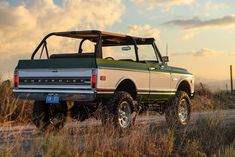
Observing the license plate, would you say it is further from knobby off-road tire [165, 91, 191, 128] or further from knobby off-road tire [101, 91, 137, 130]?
knobby off-road tire [165, 91, 191, 128]

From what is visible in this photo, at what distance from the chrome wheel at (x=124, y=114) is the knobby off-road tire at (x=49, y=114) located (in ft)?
4.57

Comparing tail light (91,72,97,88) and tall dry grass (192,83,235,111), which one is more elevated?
tail light (91,72,97,88)

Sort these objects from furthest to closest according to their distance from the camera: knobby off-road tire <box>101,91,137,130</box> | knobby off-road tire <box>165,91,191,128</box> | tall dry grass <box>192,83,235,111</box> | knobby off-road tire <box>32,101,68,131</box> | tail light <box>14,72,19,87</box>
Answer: tall dry grass <box>192,83,235,111</box>, knobby off-road tire <box>165,91,191,128</box>, knobby off-road tire <box>32,101,68,131</box>, tail light <box>14,72,19,87</box>, knobby off-road tire <box>101,91,137,130</box>

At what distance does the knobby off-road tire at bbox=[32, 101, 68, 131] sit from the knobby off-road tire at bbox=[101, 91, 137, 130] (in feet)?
4.56

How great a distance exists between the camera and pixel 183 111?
51.2 feet

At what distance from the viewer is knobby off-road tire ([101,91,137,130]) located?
12.1 meters

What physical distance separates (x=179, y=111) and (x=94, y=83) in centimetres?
416

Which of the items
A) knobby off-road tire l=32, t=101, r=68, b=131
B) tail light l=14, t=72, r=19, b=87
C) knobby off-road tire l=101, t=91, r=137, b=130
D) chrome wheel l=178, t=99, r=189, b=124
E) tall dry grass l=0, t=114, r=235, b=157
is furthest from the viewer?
chrome wheel l=178, t=99, r=189, b=124

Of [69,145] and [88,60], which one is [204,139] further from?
[69,145]

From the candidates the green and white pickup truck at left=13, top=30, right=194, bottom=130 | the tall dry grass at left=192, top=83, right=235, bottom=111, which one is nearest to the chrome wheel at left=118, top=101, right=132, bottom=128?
the green and white pickup truck at left=13, top=30, right=194, bottom=130

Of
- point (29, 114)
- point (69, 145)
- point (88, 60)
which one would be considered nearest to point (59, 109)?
point (88, 60)

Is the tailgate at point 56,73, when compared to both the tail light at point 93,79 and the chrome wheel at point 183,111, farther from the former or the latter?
the chrome wheel at point 183,111

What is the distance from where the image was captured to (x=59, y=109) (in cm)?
1343

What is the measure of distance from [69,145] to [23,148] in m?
0.74
